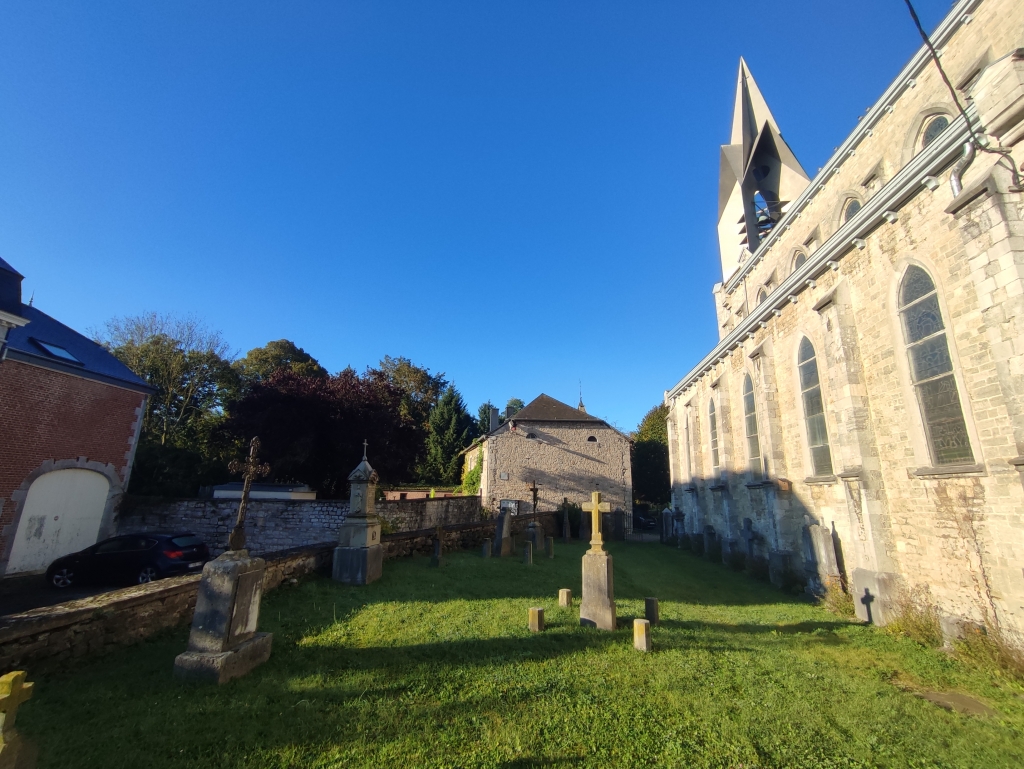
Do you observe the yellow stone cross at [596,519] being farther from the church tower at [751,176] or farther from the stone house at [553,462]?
the stone house at [553,462]

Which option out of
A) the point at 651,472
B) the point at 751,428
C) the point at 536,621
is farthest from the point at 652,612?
the point at 651,472

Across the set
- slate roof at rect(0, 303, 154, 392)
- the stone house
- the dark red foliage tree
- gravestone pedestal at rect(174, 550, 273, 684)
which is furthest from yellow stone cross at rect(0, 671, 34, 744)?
the stone house

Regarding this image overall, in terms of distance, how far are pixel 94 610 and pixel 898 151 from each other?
631 inches

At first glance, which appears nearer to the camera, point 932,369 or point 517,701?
point 517,701

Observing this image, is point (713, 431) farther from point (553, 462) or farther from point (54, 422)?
point (54, 422)

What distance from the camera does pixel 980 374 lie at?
6.48 m

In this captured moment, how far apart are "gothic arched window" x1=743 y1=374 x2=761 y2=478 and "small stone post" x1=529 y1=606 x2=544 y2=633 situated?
9.73 m

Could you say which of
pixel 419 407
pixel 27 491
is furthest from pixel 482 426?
pixel 27 491

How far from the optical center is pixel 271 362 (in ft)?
108

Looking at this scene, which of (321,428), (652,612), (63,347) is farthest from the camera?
(321,428)

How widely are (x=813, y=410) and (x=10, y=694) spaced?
12.7m

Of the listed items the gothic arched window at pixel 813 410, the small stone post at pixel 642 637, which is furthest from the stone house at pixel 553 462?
the small stone post at pixel 642 637

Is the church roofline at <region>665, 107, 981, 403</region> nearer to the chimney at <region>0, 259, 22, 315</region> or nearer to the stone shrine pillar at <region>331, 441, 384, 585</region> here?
the stone shrine pillar at <region>331, 441, 384, 585</region>

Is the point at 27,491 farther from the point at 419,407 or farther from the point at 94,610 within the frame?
the point at 419,407
